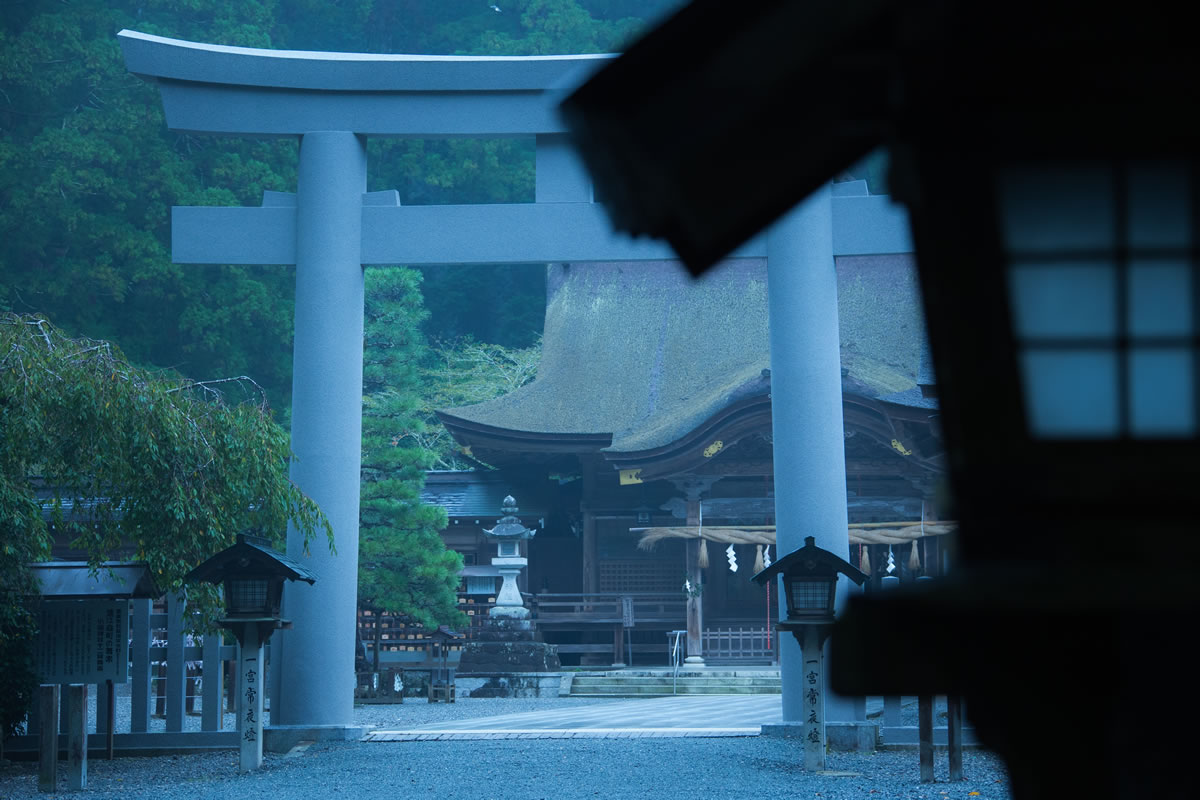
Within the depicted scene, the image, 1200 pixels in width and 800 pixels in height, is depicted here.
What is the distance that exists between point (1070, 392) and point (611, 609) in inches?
646

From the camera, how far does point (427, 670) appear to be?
15219mm

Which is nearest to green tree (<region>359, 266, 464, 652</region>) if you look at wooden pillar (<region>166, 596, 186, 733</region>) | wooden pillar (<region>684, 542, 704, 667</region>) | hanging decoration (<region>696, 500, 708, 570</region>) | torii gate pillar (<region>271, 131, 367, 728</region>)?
wooden pillar (<region>684, 542, 704, 667</region>)

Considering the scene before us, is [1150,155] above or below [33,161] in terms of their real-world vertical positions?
below

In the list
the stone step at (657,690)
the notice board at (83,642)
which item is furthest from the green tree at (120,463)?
the stone step at (657,690)

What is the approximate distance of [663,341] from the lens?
21.9 m

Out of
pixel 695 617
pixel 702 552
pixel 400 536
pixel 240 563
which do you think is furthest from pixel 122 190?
pixel 240 563

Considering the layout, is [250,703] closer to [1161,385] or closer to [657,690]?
[1161,385]

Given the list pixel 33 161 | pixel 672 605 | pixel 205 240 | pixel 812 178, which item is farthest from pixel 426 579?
pixel 812 178

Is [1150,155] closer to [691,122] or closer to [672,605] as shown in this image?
[691,122]

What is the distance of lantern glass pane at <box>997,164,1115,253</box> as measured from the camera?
A: 142 centimetres

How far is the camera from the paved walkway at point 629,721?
31.2 ft

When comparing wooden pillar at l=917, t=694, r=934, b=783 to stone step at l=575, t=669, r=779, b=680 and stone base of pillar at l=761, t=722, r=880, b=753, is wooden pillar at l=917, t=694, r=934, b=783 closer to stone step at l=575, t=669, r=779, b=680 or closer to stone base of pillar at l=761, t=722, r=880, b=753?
stone base of pillar at l=761, t=722, r=880, b=753

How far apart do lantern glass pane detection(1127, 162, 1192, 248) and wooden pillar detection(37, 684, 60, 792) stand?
22.6 ft

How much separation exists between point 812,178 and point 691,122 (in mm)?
218
